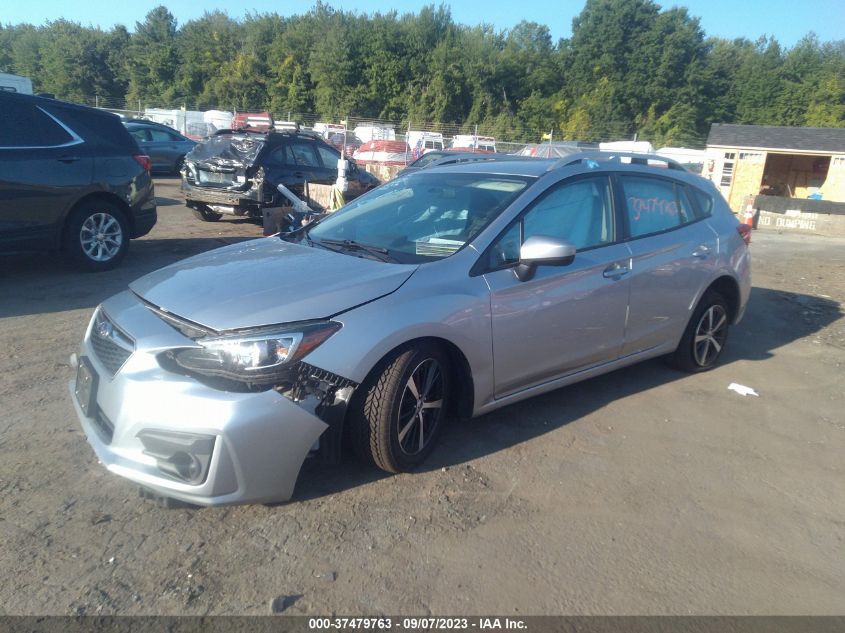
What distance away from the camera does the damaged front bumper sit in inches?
110

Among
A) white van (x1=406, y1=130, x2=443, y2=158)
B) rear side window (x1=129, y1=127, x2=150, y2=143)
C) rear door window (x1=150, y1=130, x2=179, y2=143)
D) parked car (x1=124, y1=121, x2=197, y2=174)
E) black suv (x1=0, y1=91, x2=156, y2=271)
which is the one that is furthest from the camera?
white van (x1=406, y1=130, x2=443, y2=158)

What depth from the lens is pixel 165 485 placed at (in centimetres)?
288

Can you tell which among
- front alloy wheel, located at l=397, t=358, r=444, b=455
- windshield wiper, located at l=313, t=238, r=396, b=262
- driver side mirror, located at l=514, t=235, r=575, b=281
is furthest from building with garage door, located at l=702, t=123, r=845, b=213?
front alloy wheel, located at l=397, t=358, r=444, b=455

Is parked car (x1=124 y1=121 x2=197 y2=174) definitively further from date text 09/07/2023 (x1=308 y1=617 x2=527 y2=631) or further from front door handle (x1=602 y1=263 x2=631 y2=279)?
date text 09/07/2023 (x1=308 y1=617 x2=527 y2=631)

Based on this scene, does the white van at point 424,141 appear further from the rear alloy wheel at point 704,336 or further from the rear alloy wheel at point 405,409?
the rear alloy wheel at point 405,409

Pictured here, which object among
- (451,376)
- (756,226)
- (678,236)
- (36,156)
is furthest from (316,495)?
(756,226)

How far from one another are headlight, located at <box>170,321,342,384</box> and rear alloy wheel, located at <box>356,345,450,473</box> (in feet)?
1.51

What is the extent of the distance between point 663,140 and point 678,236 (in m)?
55.2

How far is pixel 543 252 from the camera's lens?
3.68 m

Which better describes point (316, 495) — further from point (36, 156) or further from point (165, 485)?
point (36, 156)

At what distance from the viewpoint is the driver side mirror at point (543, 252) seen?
3.68m

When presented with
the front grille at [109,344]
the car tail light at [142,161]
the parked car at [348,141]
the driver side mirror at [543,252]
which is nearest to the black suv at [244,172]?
the car tail light at [142,161]

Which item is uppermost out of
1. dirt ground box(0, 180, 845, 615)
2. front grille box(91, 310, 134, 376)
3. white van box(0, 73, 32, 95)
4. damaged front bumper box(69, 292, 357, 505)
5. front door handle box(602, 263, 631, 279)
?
white van box(0, 73, 32, 95)

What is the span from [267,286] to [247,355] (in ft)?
1.68
